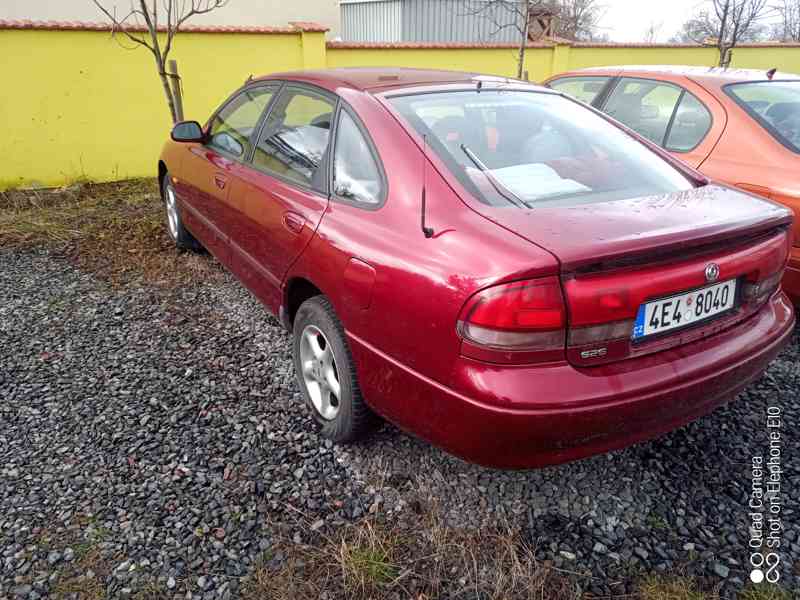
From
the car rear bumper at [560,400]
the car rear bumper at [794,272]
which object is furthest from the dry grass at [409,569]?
the car rear bumper at [794,272]

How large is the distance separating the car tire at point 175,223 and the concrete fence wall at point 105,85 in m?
3.13

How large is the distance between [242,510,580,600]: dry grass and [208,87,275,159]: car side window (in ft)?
7.30

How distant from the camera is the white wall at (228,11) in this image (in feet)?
43.5

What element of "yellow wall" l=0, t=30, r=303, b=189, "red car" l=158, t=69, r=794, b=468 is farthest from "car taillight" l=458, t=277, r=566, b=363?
"yellow wall" l=0, t=30, r=303, b=189

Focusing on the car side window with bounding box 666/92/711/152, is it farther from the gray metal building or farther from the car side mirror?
the gray metal building

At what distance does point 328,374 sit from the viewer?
2.54 meters

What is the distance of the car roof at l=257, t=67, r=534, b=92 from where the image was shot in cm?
266

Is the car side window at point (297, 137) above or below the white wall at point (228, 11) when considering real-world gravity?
below

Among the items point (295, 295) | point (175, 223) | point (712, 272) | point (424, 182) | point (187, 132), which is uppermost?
point (424, 182)

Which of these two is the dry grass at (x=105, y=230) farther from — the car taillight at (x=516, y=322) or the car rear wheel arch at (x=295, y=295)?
the car taillight at (x=516, y=322)

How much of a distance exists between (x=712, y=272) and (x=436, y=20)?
1824 centimetres

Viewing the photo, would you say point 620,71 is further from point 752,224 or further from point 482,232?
point 482,232

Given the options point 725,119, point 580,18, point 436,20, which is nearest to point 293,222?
point 725,119

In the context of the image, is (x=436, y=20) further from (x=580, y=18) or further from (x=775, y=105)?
(x=775, y=105)
